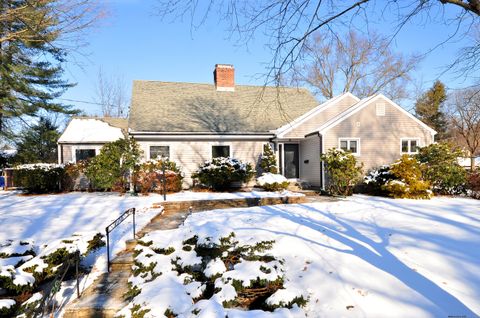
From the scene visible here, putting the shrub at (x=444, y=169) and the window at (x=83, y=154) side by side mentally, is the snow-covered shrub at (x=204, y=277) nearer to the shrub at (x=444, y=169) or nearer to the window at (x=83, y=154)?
the shrub at (x=444, y=169)

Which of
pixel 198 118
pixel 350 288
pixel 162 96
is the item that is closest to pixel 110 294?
pixel 350 288

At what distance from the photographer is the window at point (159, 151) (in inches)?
539

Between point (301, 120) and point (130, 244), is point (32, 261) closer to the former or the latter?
point (130, 244)

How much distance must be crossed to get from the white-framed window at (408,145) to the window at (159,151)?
11778 mm

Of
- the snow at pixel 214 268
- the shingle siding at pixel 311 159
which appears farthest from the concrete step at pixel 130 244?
the shingle siding at pixel 311 159

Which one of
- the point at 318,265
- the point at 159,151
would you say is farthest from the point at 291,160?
the point at 318,265

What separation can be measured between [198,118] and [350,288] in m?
12.6

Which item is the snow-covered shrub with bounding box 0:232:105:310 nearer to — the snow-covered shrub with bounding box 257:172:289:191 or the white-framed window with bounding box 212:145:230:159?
the snow-covered shrub with bounding box 257:172:289:191

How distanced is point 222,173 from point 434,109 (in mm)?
29307

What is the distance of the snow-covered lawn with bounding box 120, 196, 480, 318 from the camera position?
3.28m

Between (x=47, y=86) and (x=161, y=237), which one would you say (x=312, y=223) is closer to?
(x=161, y=237)

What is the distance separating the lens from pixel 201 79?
18672 millimetres

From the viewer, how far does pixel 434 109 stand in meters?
30.4

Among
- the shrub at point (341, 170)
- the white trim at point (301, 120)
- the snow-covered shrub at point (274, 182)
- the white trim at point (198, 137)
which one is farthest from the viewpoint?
the white trim at point (301, 120)
